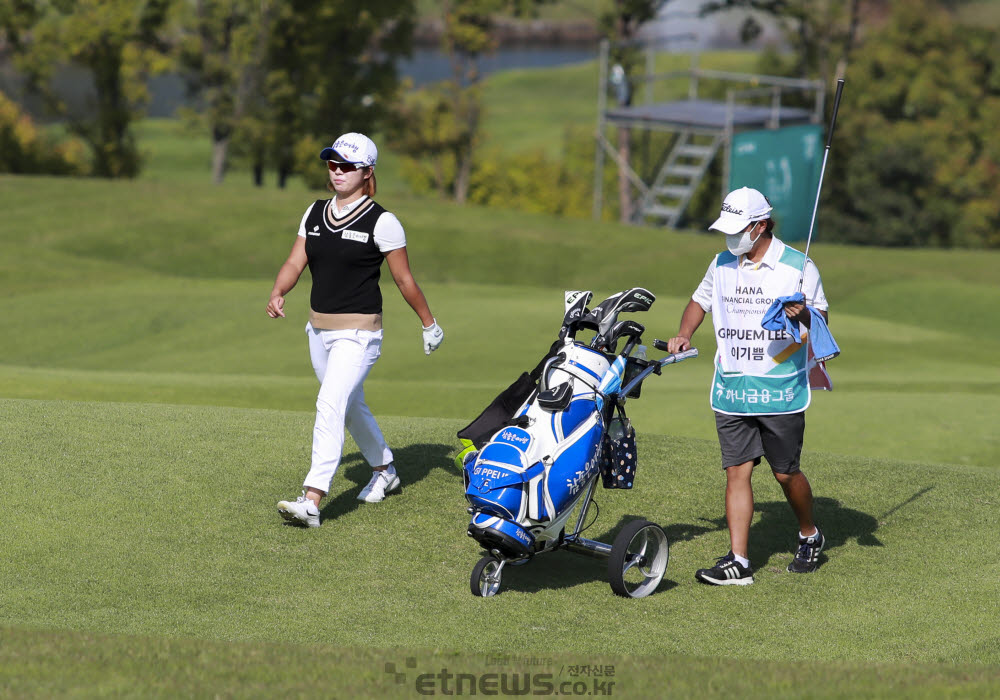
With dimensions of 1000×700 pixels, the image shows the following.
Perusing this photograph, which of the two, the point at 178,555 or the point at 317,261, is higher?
the point at 317,261

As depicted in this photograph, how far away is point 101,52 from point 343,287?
44493 mm

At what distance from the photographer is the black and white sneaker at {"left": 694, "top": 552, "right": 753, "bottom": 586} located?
23.5 feet

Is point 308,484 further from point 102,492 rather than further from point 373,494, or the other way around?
point 102,492

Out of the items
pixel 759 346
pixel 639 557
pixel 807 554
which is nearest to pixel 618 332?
pixel 759 346

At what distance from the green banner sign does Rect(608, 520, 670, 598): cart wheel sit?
2732 cm

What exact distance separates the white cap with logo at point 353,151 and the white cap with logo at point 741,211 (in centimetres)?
207

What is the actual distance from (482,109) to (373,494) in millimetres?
50363

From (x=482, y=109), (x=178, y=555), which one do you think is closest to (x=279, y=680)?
(x=178, y=555)

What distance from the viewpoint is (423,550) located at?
7430mm

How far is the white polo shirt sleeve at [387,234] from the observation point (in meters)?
7.43

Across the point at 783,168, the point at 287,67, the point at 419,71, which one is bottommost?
the point at 419,71

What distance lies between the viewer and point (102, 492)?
778cm

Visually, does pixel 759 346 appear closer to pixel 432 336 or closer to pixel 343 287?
pixel 432 336

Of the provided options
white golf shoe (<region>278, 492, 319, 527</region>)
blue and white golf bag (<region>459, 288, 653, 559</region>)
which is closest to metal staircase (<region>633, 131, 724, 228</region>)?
white golf shoe (<region>278, 492, 319, 527</region>)
